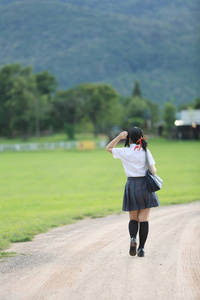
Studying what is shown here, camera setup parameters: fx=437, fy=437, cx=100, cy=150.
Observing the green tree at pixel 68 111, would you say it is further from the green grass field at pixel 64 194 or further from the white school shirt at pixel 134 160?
the white school shirt at pixel 134 160

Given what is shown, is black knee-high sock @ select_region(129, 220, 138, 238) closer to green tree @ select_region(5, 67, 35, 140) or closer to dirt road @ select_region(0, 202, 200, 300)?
dirt road @ select_region(0, 202, 200, 300)

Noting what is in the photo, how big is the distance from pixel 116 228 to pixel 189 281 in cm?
422

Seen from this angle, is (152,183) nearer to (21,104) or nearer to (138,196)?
(138,196)

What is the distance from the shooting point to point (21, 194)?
65.9ft

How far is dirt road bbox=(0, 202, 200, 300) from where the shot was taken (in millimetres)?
4617

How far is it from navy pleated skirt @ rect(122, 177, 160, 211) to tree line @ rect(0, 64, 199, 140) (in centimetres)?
9058

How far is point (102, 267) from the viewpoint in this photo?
5.65 meters

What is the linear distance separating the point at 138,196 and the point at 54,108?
108964mm

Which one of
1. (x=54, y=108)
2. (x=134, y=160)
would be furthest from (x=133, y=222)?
(x=54, y=108)

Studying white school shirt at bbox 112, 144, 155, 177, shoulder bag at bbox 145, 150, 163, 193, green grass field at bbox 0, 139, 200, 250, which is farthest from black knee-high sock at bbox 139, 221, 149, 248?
green grass field at bbox 0, 139, 200, 250

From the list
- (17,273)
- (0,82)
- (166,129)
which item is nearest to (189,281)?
(17,273)

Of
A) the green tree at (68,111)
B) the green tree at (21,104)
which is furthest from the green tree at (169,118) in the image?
the green tree at (21,104)

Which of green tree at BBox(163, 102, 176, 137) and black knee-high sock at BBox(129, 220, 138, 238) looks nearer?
black knee-high sock at BBox(129, 220, 138, 238)

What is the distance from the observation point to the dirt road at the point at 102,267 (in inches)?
182
